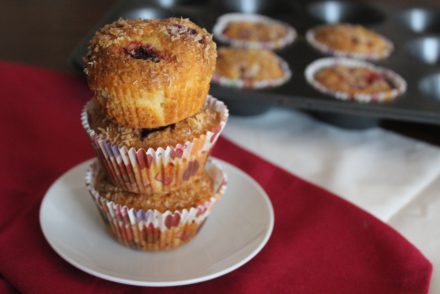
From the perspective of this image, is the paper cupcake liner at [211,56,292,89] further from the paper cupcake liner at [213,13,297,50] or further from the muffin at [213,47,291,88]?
the paper cupcake liner at [213,13,297,50]

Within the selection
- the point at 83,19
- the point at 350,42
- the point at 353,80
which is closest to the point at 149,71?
the point at 353,80

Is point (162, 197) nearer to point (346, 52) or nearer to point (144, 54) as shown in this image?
point (144, 54)

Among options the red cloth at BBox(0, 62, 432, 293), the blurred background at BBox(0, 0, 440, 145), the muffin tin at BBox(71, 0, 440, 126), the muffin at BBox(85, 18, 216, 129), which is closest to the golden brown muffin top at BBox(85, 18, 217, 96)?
the muffin at BBox(85, 18, 216, 129)

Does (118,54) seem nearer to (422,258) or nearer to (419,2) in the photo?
(422,258)

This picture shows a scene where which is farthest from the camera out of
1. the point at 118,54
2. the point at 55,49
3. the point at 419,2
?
the point at 419,2

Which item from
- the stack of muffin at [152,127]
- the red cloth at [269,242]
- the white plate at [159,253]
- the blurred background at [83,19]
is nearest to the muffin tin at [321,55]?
the blurred background at [83,19]

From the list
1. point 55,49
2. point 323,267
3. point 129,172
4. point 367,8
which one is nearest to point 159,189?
point 129,172
